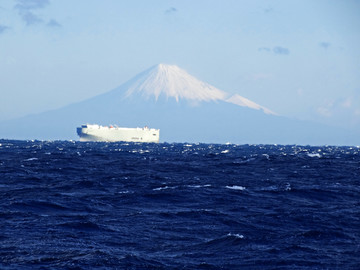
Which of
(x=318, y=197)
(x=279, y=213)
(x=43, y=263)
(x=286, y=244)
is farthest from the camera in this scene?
(x=318, y=197)

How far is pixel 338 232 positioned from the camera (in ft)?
81.0

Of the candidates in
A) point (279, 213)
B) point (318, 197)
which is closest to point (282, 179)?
point (318, 197)

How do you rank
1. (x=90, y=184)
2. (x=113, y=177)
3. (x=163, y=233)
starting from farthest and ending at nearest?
1. (x=113, y=177)
2. (x=90, y=184)
3. (x=163, y=233)

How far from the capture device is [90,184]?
4441 centimetres

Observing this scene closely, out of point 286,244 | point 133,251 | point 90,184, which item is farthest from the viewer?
point 90,184

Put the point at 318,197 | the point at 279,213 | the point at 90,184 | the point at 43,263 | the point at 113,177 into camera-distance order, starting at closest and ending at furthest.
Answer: the point at 43,263, the point at 279,213, the point at 318,197, the point at 90,184, the point at 113,177

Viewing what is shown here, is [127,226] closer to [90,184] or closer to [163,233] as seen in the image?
[163,233]

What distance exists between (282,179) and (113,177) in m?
14.6

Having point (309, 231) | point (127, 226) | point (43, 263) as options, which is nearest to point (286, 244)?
point (309, 231)

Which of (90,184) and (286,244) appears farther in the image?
(90,184)

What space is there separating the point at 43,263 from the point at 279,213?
583 inches

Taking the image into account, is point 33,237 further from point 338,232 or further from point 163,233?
point 338,232

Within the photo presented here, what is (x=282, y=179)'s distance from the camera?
5278 cm

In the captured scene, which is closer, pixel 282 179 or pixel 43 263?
pixel 43 263
